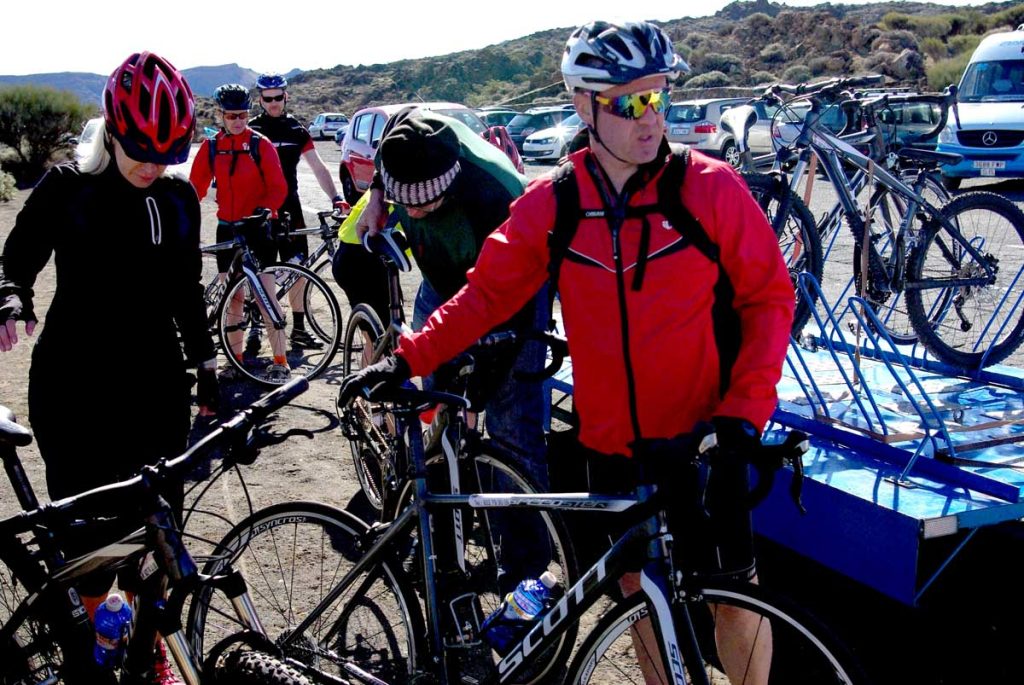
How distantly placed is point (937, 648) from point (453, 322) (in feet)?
7.22

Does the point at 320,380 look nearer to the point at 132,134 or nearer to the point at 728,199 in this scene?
the point at 132,134

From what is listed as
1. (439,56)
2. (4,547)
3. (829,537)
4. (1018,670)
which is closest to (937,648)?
(1018,670)

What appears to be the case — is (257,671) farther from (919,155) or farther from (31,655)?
(919,155)

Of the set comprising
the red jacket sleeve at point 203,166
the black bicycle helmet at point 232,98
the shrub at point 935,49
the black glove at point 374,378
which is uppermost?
the shrub at point 935,49

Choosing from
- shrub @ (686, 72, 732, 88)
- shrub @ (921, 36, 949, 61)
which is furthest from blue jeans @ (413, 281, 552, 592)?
shrub @ (921, 36, 949, 61)

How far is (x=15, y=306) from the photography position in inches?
117

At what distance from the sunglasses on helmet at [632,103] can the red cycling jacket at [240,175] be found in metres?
5.21

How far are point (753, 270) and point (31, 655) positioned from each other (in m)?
2.24

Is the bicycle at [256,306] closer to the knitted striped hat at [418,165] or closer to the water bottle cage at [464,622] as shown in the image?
the knitted striped hat at [418,165]

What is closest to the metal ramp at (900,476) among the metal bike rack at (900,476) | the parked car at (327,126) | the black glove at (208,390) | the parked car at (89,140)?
the metal bike rack at (900,476)

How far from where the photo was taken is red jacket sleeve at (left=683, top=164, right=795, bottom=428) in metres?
2.39

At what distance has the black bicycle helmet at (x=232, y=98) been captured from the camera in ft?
23.8

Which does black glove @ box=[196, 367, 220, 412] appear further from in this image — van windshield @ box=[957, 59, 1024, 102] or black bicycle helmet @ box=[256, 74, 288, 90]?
van windshield @ box=[957, 59, 1024, 102]

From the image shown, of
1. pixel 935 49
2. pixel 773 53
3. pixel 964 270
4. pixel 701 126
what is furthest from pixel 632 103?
pixel 773 53
